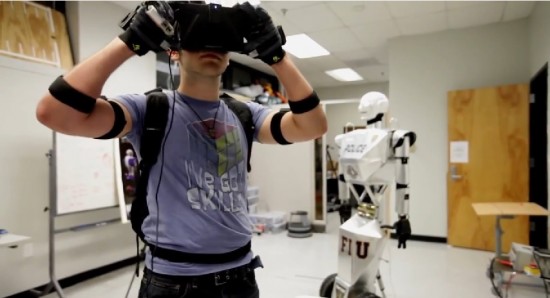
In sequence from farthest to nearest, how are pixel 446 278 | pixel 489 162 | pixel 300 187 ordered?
1. pixel 300 187
2. pixel 489 162
3. pixel 446 278

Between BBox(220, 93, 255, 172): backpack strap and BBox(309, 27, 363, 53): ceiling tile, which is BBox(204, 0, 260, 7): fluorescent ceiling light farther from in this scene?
BBox(309, 27, 363, 53): ceiling tile

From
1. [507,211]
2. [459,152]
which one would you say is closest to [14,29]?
[507,211]

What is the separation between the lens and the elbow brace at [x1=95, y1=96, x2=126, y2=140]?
30.9 inches

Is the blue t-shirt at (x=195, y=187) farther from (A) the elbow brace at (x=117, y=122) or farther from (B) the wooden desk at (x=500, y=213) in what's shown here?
(B) the wooden desk at (x=500, y=213)

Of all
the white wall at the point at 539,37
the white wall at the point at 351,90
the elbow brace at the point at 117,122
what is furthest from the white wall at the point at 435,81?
the elbow brace at the point at 117,122

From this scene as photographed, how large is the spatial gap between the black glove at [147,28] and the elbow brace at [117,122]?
5.7 inches

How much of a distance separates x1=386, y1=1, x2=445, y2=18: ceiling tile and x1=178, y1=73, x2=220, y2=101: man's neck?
133 inches

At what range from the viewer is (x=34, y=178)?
117 inches

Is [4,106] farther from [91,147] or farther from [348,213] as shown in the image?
[348,213]

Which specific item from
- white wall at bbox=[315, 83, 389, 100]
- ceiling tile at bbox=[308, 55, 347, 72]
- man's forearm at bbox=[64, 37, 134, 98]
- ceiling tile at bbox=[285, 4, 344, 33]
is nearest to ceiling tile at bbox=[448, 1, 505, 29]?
ceiling tile at bbox=[285, 4, 344, 33]

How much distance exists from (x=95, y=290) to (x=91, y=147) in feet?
4.20

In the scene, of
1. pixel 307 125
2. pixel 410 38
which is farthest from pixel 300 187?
pixel 307 125

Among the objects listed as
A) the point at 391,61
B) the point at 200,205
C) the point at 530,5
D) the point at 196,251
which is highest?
the point at 530,5

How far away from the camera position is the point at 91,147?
3.22 metres
